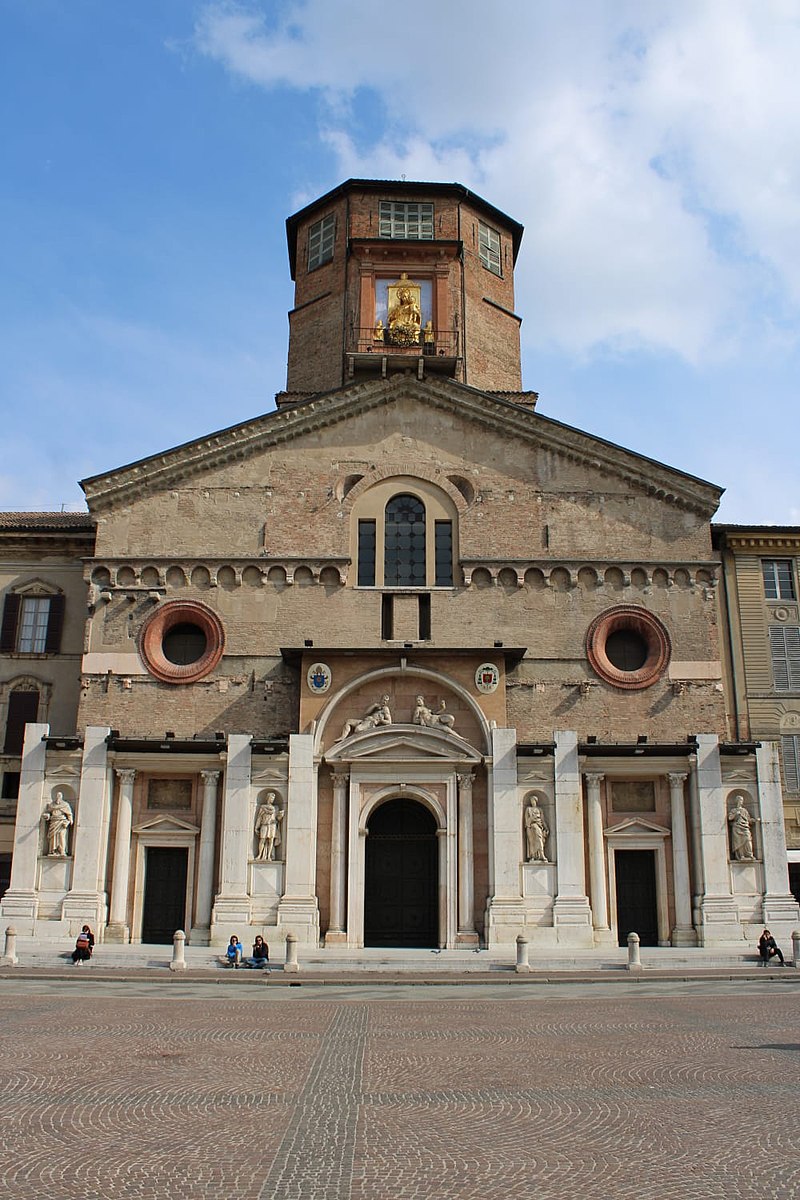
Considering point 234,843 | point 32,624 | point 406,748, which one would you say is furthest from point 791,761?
point 32,624

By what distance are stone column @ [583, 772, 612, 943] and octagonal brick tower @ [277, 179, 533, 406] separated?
1634 centimetres

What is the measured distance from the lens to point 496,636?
3309 centimetres

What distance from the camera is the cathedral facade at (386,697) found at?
30.5 m

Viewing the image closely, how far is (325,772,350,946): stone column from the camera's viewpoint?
30094mm

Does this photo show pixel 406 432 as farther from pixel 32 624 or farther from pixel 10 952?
pixel 10 952

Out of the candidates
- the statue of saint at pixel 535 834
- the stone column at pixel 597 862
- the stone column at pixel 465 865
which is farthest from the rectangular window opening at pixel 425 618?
the stone column at pixel 597 862

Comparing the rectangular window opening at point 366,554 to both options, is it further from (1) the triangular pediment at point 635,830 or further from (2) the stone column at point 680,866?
(2) the stone column at point 680,866

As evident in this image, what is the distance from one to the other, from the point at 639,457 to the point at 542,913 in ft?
47.1

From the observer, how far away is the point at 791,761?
34.9 meters

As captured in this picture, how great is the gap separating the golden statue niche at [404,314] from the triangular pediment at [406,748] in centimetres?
1594

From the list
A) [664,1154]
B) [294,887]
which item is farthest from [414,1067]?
[294,887]

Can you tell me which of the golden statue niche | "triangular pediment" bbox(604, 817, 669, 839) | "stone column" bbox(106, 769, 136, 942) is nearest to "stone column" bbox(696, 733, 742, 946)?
"triangular pediment" bbox(604, 817, 669, 839)

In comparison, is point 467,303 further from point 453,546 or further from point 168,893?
point 168,893

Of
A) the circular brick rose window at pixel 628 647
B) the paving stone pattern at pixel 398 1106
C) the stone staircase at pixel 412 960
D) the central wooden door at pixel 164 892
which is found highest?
the circular brick rose window at pixel 628 647
